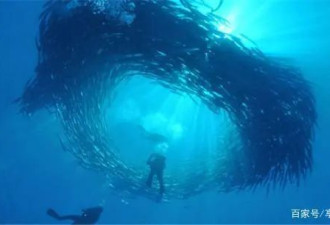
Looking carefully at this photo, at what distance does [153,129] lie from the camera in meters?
13.4

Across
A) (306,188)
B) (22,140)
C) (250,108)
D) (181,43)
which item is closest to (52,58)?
(181,43)

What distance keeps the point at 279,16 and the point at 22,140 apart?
10.4 meters

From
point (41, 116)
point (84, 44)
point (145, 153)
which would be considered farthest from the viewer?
point (145, 153)

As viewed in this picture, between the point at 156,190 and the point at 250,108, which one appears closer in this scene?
the point at 250,108

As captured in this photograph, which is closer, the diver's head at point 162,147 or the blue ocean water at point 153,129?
the blue ocean water at point 153,129

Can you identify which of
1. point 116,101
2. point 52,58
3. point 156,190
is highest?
point 116,101

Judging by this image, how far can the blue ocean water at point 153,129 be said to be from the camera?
26.6ft

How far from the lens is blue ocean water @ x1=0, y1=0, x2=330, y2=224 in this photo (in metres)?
8.11

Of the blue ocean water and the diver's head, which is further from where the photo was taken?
the diver's head

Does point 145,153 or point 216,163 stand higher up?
point 145,153

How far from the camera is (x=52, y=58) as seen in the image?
809 centimetres

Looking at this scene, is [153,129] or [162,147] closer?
[153,129]

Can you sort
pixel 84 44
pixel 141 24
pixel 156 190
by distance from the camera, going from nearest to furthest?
1. pixel 141 24
2. pixel 84 44
3. pixel 156 190

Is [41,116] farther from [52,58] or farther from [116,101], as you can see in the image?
[52,58]
